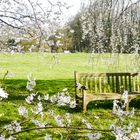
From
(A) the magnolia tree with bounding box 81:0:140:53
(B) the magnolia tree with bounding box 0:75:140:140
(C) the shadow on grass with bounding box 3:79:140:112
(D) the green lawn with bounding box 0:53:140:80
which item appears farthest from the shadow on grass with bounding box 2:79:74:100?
(D) the green lawn with bounding box 0:53:140:80

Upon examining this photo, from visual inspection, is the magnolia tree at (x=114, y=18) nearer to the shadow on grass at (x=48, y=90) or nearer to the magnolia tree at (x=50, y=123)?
the shadow on grass at (x=48, y=90)

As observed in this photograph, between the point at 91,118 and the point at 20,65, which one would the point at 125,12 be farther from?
the point at 20,65

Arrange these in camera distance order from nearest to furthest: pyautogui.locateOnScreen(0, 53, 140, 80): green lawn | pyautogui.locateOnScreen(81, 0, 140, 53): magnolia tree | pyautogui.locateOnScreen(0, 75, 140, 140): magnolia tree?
pyautogui.locateOnScreen(0, 75, 140, 140): magnolia tree < pyautogui.locateOnScreen(81, 0, 140, 53): magnolia tree < pyautogui.locateOnScreen(0, 53, 140, 80): green lawn

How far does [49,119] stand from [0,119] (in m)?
0.94

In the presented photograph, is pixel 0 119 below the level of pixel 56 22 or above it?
below

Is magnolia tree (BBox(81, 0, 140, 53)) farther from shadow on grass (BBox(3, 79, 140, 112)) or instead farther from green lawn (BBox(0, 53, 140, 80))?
green lawn (BBox(0, 53, 140, 80))

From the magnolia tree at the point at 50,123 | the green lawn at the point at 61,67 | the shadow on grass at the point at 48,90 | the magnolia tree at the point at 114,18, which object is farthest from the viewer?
the green lawn at the point at 61,67

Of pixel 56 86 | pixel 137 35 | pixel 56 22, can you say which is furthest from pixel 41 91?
pixel 137 35

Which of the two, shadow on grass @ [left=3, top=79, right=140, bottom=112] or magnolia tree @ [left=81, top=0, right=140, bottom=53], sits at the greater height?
magnolia tree @ [left=81, top=0, right=140, bottom=53]

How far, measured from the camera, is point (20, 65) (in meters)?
28.0

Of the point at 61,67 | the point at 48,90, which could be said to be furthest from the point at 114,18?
the point at 61,67

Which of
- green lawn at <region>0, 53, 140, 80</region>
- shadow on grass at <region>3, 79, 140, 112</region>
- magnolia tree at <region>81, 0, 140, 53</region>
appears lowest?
shadow on grass at <region>3, 79, 140, 112</region>

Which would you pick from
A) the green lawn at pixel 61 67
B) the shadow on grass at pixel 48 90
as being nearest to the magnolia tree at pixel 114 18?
the shadow on grass at pixel 48 90

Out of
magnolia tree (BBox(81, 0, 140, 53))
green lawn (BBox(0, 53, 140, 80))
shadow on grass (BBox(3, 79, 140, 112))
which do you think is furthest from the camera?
green lawn (BBox(0, 53, 140, 80))
